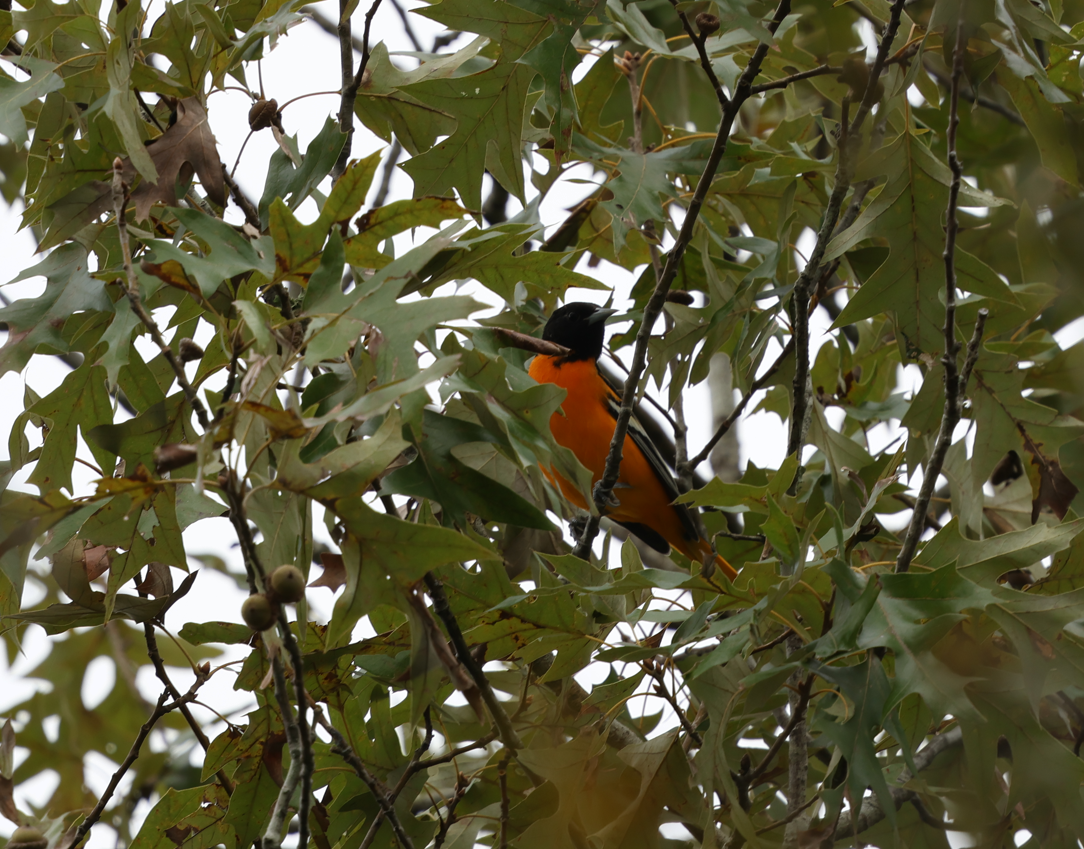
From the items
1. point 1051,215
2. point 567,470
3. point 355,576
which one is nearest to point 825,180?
point 567,470

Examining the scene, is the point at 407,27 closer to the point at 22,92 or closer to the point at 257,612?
the point at 22,92

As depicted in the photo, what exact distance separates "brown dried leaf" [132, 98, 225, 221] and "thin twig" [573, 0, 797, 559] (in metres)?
1.07

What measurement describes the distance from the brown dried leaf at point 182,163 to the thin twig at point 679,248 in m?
1.07

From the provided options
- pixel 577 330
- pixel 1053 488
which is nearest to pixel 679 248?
pixel 1053 488

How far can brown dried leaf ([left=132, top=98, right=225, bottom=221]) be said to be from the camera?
231 cm

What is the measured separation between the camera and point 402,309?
1816 millimetres

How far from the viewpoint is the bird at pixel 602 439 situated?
4.87m

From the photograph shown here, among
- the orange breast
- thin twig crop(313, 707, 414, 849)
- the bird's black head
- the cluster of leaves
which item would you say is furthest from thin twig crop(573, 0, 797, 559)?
the bird's black head

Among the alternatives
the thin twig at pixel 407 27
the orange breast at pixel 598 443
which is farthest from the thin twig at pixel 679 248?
the thin twig at pixel 407 27

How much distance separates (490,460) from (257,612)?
3.43 ft

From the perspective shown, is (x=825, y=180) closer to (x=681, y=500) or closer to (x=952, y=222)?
(x=952, y=222)

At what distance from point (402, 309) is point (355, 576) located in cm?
48

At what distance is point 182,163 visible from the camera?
7.68 feet

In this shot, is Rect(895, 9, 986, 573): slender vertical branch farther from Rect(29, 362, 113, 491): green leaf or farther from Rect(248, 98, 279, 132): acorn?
Rect(29, 362, 113, 491): green leaf
